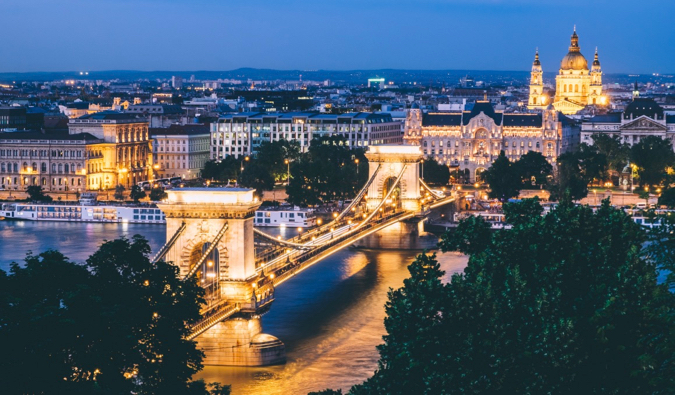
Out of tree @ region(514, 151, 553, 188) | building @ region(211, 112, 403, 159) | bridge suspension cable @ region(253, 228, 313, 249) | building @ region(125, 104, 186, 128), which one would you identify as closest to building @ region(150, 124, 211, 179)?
building @ region(211, 112, 403, 159)

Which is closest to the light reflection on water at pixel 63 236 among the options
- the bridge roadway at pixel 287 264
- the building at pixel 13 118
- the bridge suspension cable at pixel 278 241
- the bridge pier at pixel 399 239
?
the bridge roadway at pixel 287 264

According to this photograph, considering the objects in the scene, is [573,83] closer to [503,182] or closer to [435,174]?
[435,174]

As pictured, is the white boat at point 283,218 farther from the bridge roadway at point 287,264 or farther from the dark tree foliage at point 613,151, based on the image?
the dark tree foliage at point 613,151

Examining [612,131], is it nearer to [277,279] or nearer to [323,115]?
[323,115]

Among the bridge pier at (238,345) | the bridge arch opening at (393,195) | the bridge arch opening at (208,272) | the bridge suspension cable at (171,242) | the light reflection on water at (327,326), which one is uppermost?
the bridge suspension cable at (171,242)

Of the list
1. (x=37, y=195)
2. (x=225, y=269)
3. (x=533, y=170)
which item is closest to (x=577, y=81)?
(x=533, y=170)

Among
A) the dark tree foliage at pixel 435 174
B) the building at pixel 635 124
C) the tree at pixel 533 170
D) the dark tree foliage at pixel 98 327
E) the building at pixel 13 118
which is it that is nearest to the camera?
the dark tree foliage at pixel 98 327

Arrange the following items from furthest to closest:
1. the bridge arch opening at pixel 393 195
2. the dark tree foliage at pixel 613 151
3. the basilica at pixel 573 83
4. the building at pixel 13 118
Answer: the basilica at pixel 573 83, the building at pixel 13 118, the dark tree foliage at pixel 613 151, the bridge arch opening at pixel 393 195

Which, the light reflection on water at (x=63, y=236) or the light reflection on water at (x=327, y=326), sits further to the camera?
the light reflection on water at (x=63, y=236)
